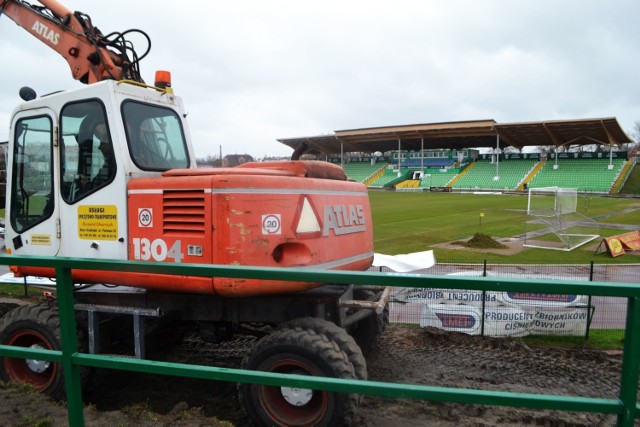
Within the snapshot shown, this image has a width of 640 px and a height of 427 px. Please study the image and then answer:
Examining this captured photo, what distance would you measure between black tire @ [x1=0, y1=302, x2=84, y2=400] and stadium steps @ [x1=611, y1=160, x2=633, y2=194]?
62.0 meters

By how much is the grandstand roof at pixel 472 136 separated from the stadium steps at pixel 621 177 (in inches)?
118

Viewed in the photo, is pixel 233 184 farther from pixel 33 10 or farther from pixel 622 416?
pixel 33 10

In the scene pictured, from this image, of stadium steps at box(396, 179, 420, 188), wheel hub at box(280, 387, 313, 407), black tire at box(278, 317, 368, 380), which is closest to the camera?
wheel hub at box(280, 387, 313, 407)

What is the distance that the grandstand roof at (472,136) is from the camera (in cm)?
5550

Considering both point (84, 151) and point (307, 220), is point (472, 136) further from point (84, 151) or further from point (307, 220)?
point (84, 151)

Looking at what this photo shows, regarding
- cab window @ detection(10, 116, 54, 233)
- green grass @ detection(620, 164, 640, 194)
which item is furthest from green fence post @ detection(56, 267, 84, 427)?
green grass @ detection(620, 164, 640, 194)

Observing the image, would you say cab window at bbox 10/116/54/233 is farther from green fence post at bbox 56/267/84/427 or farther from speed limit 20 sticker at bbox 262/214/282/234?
green fence post at bbox 56/267/84/427

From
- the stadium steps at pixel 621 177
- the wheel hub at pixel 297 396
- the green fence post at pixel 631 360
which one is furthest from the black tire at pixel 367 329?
the stadium steps at pixel 621 177

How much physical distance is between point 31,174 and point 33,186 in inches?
6.0

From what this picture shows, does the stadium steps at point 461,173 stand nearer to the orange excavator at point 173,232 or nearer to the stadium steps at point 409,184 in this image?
the stadium steps at point 409,184

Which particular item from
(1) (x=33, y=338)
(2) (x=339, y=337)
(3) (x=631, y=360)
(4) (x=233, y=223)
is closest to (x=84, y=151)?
(4) (x=233, y=223)

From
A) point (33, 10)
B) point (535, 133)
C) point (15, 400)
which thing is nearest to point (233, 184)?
point (15, 400)

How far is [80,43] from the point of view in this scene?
6.74 meters

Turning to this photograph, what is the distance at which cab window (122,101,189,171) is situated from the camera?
17.3ft
